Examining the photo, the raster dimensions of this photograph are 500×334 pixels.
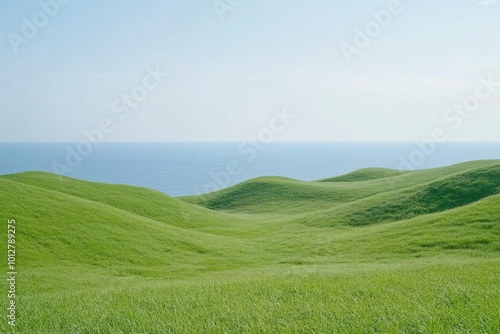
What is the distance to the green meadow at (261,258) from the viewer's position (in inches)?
237

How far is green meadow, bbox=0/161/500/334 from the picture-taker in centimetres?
602

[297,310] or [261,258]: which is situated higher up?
[297,310]

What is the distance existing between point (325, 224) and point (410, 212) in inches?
373

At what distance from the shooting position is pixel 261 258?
114ft

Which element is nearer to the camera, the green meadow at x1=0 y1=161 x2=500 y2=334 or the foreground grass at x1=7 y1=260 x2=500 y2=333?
the foreground grass at x1=7 y1=260 x2=500 y2=333

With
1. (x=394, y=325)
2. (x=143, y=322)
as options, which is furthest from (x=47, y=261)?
(x=394, y=325)

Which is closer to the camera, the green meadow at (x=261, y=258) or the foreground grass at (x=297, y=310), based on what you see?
the foreground grass at (x=297, y=310)

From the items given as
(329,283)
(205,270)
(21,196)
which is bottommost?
(205,270)

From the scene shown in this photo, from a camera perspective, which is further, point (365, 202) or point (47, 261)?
point (365, 202)

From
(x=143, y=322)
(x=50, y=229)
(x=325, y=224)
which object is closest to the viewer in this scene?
(x=143, y=322)

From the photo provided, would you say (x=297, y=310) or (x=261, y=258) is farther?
(x=261, y=258)

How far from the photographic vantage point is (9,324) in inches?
263

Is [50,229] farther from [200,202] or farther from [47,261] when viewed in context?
[200,202]

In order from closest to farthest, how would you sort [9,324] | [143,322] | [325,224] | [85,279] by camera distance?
[143,322], [9,324], [85,279], [325,224]
